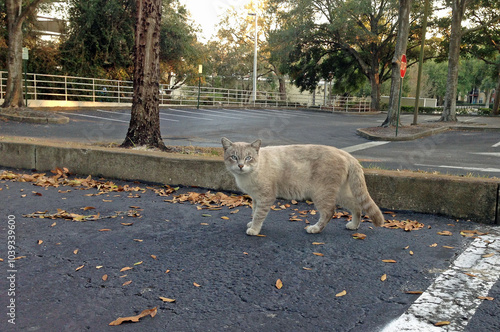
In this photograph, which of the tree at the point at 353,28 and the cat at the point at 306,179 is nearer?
the cat at the point at 306,179

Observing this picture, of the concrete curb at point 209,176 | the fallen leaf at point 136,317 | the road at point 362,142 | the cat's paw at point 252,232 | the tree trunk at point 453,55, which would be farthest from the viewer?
the tree trunk at point 453,55

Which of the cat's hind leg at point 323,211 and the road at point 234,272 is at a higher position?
the cat's hind leg at point 323,211

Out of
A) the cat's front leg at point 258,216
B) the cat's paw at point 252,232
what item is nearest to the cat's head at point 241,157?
the cat's front leg at point 258,216

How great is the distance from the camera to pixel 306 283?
119 inches

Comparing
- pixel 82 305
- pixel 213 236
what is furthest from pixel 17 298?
pixel 213 236

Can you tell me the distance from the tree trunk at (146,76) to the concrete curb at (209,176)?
156 centimetres

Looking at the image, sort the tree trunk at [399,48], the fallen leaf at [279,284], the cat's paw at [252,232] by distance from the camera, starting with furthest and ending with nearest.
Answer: the tree trunk at [399,48] → the cat's paw at [252,232] → the fallen leaf at [279,284]

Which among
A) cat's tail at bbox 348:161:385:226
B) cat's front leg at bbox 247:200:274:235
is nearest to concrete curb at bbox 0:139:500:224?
cat's tail at bbox 348:161:385:226

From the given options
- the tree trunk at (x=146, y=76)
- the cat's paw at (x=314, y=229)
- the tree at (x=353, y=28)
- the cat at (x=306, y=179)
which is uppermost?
the tree at (x=353, y=28)

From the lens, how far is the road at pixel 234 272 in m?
2.51

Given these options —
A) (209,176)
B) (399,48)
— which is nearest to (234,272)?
(209,176)

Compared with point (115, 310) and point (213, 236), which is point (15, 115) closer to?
point (213, 236)

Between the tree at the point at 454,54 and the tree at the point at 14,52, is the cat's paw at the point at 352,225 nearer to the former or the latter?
the tree at the point at 14,52

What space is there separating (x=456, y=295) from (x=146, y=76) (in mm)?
7076
